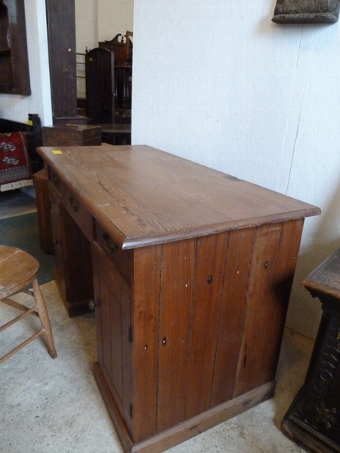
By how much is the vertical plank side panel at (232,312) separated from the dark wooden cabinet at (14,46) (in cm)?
265

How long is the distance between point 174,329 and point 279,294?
0.40m

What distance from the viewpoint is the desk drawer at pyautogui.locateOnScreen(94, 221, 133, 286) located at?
2.79ft

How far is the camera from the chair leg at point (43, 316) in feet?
4.60

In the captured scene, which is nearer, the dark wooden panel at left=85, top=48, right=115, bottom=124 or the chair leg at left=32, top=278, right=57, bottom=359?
the chair leg at left=32, top=278, right=57, bottom=359

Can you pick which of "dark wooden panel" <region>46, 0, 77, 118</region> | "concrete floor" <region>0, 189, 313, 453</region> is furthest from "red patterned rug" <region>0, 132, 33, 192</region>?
"concrete floor" <region>0, 189, 313, 453</region>

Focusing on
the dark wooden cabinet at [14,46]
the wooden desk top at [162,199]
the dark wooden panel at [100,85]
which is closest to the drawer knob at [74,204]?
the wooden desk top at [162,199]

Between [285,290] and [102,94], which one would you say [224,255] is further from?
[102,94]

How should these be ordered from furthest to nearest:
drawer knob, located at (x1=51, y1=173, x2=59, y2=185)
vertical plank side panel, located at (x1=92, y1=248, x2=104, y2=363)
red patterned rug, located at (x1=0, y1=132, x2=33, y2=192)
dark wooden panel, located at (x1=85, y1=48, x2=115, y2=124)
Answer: dark wooden panel, located at (x1=85, y1=48, x2=115, y2=124) < red patterned rug, located at (x1=0, y1=132, x2=33, y2=192) < drawer knob, located at (x1=51, y1=173, x2=59, y2=185) < vertical plank side panel, located at (x1=92, y1=248, x2=104, y2=363)

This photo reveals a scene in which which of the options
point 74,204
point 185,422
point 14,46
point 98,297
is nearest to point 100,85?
point 14,46

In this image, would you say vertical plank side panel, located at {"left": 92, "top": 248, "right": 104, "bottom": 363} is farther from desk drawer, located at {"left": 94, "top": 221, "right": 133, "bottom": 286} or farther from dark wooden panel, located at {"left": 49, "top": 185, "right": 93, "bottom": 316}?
dark wooden panel, located at {"left": 49, "top": 185, "right": 93, "bottom": 316}

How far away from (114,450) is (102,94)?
482 cm

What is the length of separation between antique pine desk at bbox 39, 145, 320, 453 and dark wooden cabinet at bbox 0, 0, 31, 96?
1951 mm

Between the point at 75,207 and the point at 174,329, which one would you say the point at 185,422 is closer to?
the point at 174,329

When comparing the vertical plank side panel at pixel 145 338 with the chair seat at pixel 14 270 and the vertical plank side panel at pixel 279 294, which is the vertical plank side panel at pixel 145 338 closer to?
the vertical plank side panel at pixel 279 294
